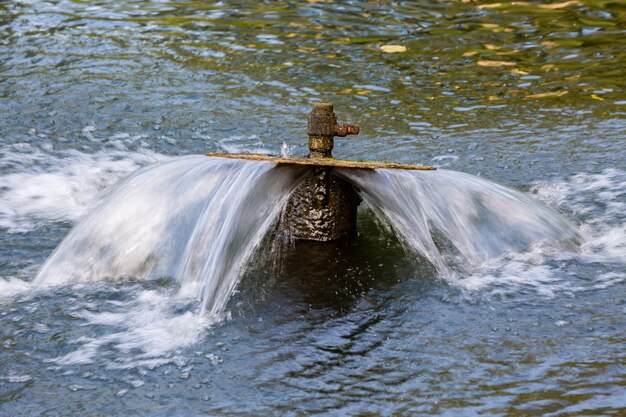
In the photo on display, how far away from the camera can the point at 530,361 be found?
405 cm

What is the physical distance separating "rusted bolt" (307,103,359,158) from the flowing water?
22 cm

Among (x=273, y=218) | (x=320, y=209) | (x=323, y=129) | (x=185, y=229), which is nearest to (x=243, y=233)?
(x=273, y=218)

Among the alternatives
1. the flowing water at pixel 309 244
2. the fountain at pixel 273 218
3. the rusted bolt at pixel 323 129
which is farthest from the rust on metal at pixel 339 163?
the flowing water at pixel 309 244

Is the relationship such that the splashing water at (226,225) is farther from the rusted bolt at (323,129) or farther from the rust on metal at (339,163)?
the rust on metal at (339,163)

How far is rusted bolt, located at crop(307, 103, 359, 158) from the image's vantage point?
205 inches

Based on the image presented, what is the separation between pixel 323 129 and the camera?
5199mm

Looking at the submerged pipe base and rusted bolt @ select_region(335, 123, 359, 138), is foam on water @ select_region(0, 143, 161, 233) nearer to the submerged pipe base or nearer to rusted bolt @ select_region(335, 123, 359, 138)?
the submerged pipe base

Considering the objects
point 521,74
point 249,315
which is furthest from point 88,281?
point 521,74

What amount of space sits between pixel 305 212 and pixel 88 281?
130cm

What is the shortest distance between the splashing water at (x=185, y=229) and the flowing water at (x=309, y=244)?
0.05ft

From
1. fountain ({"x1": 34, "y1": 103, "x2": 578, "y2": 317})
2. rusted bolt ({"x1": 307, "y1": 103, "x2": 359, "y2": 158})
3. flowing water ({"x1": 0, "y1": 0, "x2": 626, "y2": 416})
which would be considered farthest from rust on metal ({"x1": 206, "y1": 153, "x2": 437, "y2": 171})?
flowing water ({"x1": 0, "y1": 0, "x2": 626, "y2": 416})

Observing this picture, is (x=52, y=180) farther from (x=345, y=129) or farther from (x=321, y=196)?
(x=345, y=129)

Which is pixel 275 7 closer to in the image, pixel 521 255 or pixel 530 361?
pixel 521 255

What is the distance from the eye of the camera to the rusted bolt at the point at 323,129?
5.20 meters
